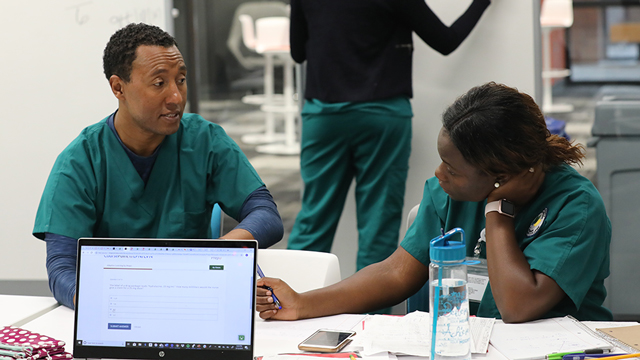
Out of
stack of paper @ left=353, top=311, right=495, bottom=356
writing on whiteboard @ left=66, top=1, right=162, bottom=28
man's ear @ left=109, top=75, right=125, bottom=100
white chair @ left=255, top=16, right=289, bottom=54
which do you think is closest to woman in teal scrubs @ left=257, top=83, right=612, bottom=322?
stack of paper @ left=353, top=311, right=495, bottom=356

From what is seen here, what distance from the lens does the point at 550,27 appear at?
3113mm

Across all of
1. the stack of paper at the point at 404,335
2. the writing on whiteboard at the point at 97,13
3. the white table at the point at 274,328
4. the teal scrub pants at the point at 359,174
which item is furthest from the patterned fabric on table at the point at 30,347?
the writing on whiteboard at the point at 97,13

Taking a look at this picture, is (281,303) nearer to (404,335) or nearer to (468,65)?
(404,335)

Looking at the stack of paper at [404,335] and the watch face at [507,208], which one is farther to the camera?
the watch face at [507,208]

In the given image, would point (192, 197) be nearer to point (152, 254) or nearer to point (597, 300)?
point (152, 254)

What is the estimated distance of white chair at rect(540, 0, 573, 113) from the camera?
3096 mm

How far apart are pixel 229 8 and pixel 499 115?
2963mm

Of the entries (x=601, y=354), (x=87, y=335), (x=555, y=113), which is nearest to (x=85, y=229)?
(x=87, y=335)

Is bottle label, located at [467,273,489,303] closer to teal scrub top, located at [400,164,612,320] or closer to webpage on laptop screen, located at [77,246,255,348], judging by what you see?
teal scrub top, located at [400,164,612,320]

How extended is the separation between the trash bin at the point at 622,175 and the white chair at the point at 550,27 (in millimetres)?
186

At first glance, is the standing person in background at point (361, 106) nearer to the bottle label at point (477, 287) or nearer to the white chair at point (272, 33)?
the bottle label at point (477, 287)

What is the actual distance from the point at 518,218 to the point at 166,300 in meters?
0.90

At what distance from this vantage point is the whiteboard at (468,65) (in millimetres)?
3004

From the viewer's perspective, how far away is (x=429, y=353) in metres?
1.33
